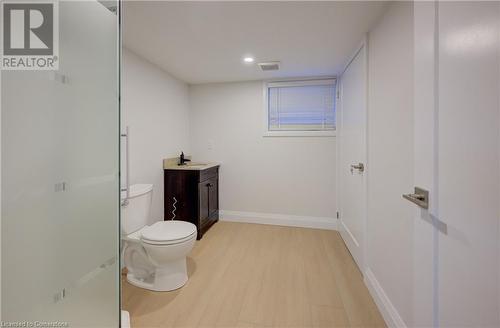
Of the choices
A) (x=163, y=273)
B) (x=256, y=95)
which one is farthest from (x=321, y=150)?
(x=163, y=273)

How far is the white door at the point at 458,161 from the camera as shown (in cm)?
54

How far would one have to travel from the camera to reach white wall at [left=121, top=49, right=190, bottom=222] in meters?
2.16

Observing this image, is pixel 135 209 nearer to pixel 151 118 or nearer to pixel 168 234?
pixel 168 234

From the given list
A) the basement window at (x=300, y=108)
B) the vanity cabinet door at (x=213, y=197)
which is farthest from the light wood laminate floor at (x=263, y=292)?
the basement window at (x=300, y=108)

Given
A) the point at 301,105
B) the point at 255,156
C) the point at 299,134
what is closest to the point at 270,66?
the point at 301,105

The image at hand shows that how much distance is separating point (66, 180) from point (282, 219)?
268cm

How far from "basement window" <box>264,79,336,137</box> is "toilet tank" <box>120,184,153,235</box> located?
6.06 feet

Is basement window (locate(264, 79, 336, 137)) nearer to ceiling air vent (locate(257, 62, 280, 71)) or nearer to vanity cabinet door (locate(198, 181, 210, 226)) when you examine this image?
ceiling air vent (locate(257, 62, 280, 71))

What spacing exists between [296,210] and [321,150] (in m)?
0.92

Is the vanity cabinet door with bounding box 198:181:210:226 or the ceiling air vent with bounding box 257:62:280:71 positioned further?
the vanity cabinet door with bounding box 198:181:210:226

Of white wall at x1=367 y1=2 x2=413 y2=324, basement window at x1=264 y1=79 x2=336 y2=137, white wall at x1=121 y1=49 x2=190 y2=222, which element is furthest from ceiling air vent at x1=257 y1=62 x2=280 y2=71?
white wall at x1=121 y1=49 x2=190 y2=222

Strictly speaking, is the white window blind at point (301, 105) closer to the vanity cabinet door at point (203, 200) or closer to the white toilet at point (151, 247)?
the vanity cabinet door at point (203, 200)

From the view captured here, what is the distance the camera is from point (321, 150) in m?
3.03

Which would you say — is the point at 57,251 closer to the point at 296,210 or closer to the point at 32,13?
the point at 32,13
